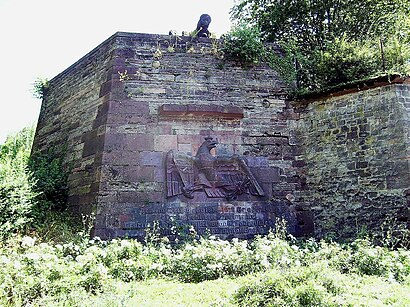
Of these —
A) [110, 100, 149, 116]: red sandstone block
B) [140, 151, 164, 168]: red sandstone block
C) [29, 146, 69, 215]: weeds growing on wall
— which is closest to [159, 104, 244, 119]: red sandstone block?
[110, 100, 149, 116]: red sandstone block

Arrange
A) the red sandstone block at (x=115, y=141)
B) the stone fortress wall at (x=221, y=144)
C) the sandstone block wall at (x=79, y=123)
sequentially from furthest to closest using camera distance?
the sandstone block wall at (x=79, y=123) < the red sandstone block at (x=115, y=141) < the stone fortress wall at (x=221, y=144)

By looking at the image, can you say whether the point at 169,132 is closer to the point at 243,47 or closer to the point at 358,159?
the point at 243,47

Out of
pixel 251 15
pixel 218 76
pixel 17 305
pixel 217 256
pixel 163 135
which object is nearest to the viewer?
pixel 17 305

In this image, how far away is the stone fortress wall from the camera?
27.9 ft

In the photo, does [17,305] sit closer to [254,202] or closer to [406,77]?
[254,202]

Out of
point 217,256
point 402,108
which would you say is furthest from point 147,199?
point 402,108

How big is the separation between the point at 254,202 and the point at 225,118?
2054 mm

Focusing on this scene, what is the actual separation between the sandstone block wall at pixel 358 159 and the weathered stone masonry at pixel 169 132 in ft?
1.56

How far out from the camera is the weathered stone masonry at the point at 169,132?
8539 mm

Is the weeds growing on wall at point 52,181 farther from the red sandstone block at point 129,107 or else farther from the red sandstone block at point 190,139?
the red sandstone block at point 190,139

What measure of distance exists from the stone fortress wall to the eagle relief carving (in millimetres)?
36

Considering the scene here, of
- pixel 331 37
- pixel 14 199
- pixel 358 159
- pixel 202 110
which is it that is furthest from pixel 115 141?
pixel 331 37

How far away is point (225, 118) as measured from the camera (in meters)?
9.45

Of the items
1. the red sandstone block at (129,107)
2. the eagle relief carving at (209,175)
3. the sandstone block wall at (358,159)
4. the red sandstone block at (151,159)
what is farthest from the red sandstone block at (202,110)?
the sandstone block wall at (358,159)
